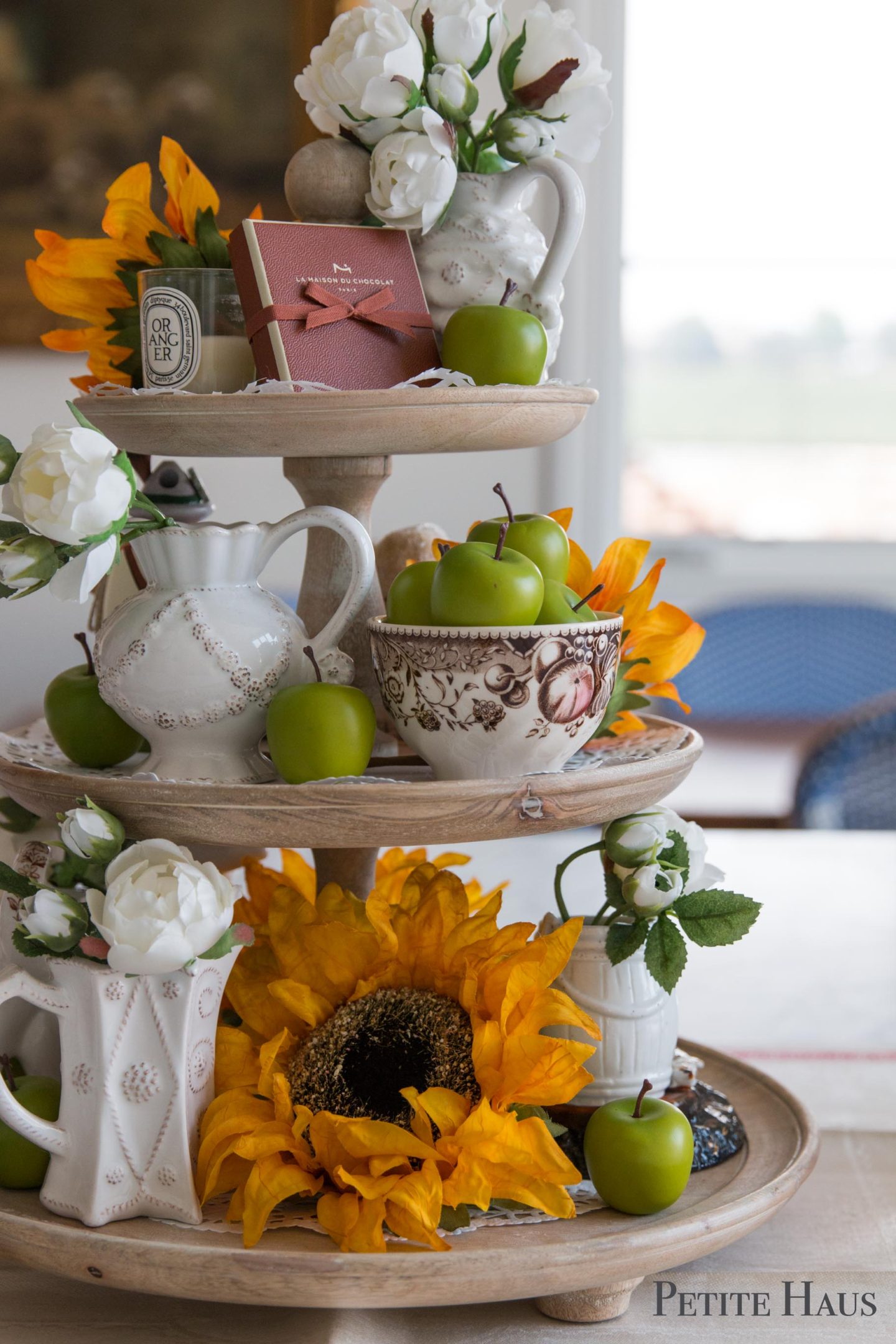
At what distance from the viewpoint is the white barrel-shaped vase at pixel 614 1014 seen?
2.64 ft

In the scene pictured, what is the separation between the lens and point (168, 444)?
0.74m

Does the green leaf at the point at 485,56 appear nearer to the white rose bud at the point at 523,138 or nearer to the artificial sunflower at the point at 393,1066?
the white rose bud at the point at 523,138

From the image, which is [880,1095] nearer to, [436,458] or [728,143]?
[436,458]

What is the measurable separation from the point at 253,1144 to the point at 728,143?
10.1 feet

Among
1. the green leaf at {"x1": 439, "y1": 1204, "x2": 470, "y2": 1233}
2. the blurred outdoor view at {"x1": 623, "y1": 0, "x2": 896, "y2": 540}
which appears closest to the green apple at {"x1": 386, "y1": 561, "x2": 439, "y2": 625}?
the green leaf at {"x1": 439, "y1": 1204, "x2": 470, "y2": 1233}

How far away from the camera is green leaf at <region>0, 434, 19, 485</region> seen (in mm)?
678

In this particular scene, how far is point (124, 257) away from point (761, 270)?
114 inches

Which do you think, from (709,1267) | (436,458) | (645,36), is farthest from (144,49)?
(645,36)

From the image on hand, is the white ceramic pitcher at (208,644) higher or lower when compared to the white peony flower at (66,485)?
lower

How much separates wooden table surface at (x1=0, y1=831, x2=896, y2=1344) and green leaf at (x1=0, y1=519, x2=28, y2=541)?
40 cm

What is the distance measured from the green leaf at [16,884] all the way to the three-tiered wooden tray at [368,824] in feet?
0.12

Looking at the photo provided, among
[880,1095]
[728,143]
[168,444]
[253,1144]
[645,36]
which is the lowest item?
[880,1095]

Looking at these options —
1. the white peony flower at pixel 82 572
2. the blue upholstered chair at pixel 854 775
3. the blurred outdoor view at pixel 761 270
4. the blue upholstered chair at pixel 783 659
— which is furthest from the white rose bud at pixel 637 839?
the blurred outdoor view at pixel 761 270

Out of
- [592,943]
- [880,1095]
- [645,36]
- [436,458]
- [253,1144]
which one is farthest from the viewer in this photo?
[645,36]
